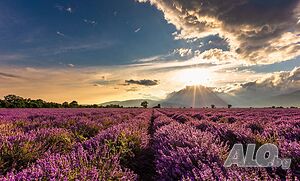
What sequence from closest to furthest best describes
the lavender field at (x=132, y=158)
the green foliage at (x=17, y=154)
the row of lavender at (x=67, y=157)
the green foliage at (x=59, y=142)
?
the lavender field at (x=132, y=158)
the row of lavender at (x=67, y=157)
the green foliage at (x=17, y=154)
the green foliage at (x=59, y=142)

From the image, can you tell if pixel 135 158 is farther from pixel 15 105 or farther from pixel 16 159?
→ pixel 15 105

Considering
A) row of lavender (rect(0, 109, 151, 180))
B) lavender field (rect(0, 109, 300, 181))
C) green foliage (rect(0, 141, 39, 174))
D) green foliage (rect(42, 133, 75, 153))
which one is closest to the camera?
lavender field (rect(0, 109, 300, 181))

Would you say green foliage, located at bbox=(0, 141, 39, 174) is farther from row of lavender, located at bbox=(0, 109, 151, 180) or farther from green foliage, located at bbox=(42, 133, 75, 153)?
green foliage, located at bbox=(42, 133, 75, 153)

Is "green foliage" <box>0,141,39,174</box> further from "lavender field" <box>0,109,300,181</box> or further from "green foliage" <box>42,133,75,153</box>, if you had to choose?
"green foliage" <box>42,133,75,153</box>

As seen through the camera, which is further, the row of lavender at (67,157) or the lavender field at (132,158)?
the row of lavender at (67,157)

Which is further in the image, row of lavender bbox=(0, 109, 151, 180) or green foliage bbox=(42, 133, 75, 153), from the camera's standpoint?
green foliage bbox=(42, 133, 75, 153)

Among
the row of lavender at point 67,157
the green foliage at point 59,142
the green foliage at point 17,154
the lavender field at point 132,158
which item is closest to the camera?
the lavender field at point 132,158

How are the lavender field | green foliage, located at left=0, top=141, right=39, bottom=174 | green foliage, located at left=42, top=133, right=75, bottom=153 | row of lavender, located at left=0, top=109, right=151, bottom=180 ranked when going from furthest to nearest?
green foliage, located at left=42, top=133, right=75, bottom=153 < green foliage, located at left=0, top=141, right=39, bottom=174 < row of lavender, located at left=0, top=109, right=151, bottom=180 < the lavender field

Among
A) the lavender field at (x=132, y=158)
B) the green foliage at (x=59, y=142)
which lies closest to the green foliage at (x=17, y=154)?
the lavender field at (x=132, y=158)

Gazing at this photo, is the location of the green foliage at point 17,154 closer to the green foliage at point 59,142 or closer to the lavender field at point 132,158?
the lavender field at point 132,158

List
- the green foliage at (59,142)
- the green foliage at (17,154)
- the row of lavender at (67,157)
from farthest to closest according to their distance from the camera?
the green foliage at (59,142)
the green foliage at (17,154)
the row of lavender at (67,157)

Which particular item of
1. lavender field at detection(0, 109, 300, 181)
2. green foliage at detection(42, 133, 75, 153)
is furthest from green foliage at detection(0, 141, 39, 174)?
green foliage at detection(42, 133, 75, 153)

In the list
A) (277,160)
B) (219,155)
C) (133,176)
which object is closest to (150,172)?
(133,176)

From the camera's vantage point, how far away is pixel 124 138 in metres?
6.20
